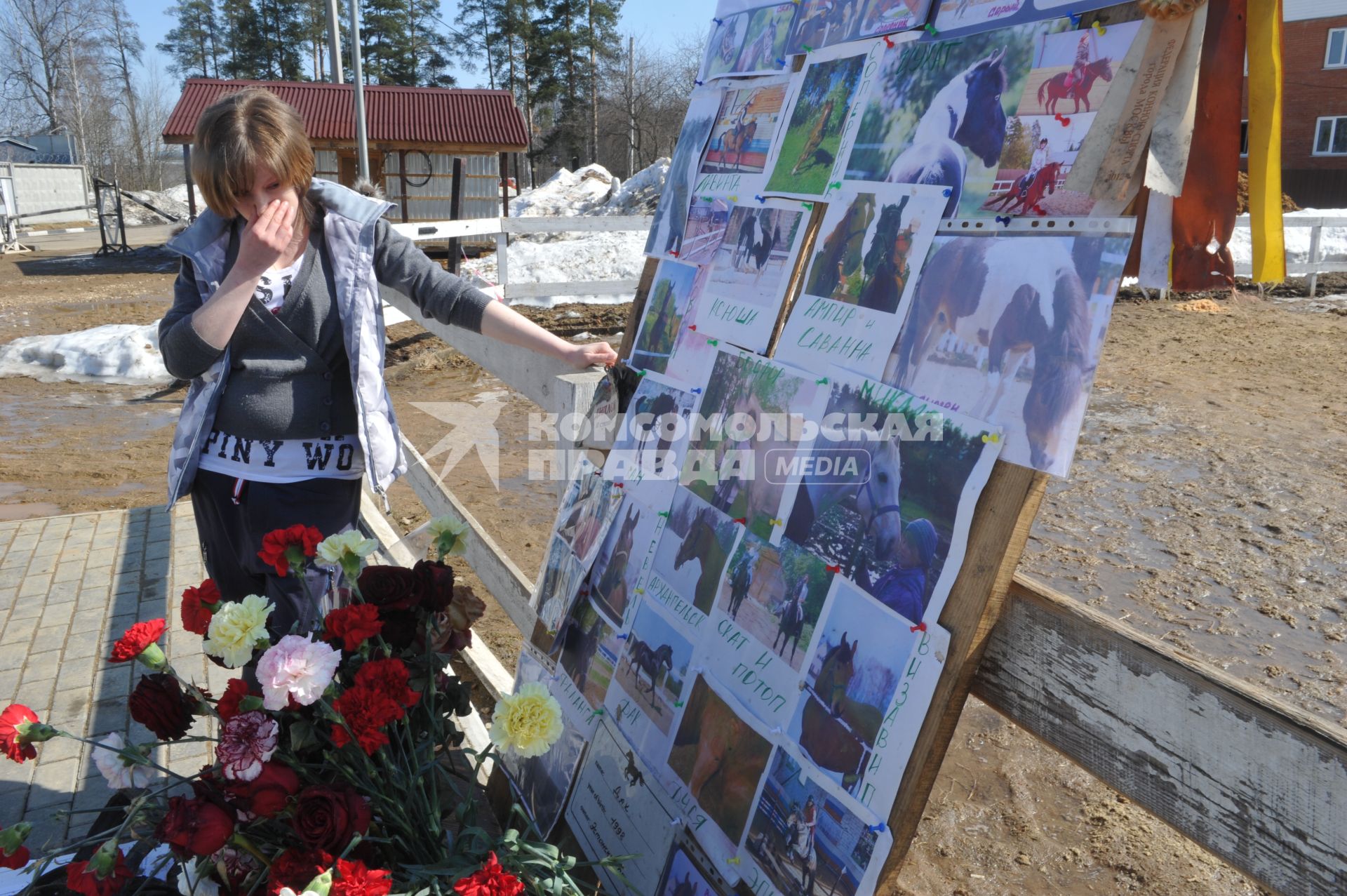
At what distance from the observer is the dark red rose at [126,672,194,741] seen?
1.74 m

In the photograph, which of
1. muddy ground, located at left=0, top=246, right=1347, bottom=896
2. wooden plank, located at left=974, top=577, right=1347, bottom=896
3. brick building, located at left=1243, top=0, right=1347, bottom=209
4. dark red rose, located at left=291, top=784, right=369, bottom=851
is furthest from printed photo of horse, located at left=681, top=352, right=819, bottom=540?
brick building, located at left=1243, top=0, right=1347, bottom=209

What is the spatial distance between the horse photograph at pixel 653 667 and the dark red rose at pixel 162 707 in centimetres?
84

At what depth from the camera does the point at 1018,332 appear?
1298mm

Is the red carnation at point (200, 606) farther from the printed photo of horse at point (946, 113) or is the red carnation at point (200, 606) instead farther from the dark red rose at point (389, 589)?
the printed photo of horse at point (946, 113)

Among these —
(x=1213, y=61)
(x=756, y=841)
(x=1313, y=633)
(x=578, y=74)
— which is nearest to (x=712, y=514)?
(x=756, y=841)

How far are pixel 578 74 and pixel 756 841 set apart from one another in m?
46.6

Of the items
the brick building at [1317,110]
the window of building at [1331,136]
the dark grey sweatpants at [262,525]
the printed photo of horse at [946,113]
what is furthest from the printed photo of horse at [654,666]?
the window of building at [1331,136]

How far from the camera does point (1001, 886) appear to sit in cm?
269

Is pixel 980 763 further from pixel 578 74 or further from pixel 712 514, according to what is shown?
pixel 578 74

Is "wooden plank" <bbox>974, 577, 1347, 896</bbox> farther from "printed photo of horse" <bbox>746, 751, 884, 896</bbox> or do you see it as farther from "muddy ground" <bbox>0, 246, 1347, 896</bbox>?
"muddy ground" <bbox>0, 246, 1347, 896</bbox>

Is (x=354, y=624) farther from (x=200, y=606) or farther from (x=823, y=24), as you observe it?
(x=823, y=24)

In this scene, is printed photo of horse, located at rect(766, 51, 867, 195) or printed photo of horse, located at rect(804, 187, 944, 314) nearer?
printed photo of horse, located at rect(804, 187, 944, 314)

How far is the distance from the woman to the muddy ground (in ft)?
6.21

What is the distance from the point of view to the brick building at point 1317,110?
31.2m
